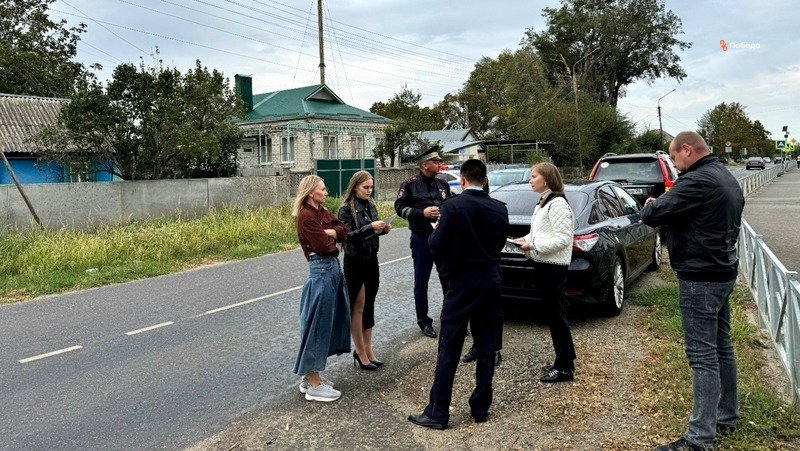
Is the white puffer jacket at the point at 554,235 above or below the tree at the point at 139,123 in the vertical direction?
below

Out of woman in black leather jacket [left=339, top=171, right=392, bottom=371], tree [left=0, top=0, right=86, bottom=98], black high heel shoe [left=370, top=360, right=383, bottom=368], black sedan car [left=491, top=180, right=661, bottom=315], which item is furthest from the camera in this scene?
tree [left=0, top=0, right=86, bottom=98]

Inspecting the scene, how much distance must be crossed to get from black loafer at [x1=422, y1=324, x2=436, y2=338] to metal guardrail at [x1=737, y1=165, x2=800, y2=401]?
3011 mm

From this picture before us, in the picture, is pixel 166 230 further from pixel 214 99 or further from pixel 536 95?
pixel 536 95

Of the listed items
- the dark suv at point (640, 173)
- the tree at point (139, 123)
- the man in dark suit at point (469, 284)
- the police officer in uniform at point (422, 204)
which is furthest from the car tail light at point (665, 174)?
the tree at point (139, 123)

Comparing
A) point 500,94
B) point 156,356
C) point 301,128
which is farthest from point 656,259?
point 500,94

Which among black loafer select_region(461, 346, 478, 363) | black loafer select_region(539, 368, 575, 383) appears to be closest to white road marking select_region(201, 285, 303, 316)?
black loafer select_region(461, 346, 478, 363)

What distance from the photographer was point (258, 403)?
4.42 m

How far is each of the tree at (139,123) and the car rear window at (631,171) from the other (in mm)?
11998

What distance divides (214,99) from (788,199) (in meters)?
21.3

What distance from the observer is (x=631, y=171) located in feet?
37.5

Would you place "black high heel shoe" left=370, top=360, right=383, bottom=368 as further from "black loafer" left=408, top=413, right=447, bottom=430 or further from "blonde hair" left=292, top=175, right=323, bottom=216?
"blonde hair" left=292, top=175, right=323, bottom=216

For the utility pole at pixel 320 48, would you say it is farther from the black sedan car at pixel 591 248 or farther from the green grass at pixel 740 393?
the green grass at pixel 740 393

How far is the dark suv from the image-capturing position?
35.4 ft

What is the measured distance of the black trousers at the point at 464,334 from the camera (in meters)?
3.84
